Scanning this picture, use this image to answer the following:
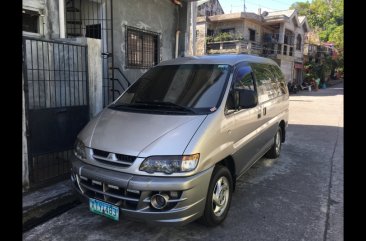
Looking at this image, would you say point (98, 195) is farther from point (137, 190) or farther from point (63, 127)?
point (63, 127)

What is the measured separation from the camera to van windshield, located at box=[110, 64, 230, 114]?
368 cm

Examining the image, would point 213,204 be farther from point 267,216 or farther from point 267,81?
point 267,81

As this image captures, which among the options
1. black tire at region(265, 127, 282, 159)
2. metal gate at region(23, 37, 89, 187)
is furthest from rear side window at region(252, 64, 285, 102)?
metal gate at region(23, 37, 89, 187)

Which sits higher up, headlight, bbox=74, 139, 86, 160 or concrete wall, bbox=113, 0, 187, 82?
concrete wall, bbox=113, 0, 187, 82

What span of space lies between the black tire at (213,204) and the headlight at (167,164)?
44cm

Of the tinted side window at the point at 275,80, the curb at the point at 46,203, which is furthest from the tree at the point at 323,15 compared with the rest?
the curb at the point at 46,203

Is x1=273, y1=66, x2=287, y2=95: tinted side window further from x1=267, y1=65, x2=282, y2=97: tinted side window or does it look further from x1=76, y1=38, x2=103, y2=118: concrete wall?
x1=76, y1=38, x2=103, y2=118: concrete wall

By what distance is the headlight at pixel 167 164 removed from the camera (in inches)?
117

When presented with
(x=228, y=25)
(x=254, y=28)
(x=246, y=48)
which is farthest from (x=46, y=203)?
(x=254, y=28)

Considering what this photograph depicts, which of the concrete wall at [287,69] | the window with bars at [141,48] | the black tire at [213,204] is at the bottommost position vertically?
the black tire at [213,204]

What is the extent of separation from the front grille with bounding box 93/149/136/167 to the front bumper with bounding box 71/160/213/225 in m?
0.09

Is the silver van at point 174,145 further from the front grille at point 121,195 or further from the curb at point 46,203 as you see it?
the curb at point 46,203

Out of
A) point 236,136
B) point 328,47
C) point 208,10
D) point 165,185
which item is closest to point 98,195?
point 165,185
